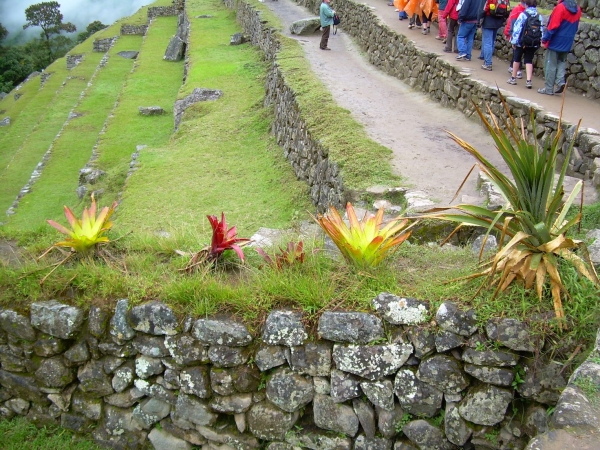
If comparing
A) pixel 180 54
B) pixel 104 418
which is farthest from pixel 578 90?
pixel 180 54

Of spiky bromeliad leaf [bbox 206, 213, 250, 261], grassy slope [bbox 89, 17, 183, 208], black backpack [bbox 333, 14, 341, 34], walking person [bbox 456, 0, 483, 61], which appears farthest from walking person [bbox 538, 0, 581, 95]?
grassy slope [bbox 89, 17, 183, 208]

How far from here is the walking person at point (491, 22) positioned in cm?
1120

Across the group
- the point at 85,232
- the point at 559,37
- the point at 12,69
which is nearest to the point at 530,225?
the point at 85,232

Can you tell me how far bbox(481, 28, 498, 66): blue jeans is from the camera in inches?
444

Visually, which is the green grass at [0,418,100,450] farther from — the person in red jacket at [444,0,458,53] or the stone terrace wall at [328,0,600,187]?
the person in red jacket at [444,0,458,53]

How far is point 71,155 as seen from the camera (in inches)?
714

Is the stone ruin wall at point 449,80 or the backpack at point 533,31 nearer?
the stone ruin wall at point 449,80

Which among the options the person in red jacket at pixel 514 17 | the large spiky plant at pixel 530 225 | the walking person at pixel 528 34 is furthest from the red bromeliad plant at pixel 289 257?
the person in red jacket at pixel 514 17

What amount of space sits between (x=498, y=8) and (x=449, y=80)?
1.65m

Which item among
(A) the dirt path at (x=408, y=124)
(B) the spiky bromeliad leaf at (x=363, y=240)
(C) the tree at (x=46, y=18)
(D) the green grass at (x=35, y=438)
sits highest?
(B) the spiky bromeliad leaf at (x=363, y=240)

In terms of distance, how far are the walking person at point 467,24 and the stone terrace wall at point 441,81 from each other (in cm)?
55

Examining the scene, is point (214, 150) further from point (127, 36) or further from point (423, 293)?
point (127, 36)

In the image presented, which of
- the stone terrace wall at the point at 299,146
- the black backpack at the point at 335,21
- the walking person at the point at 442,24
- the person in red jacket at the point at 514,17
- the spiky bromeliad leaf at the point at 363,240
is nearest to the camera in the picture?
the spiky bromeliad leaf at the point at 363,240

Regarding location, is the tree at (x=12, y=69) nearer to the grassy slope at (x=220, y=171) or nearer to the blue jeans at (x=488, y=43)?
the grassy slope at (x=220, y=171)
